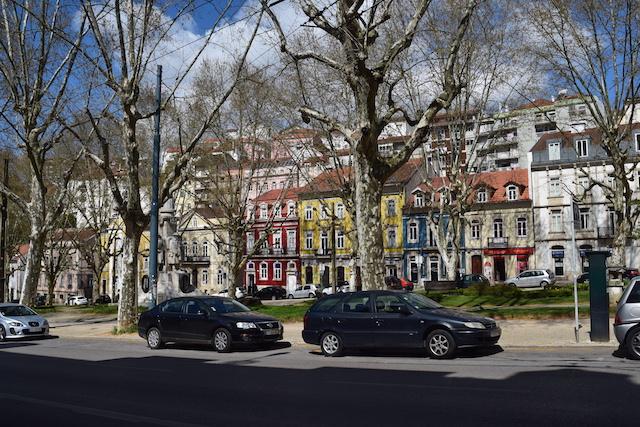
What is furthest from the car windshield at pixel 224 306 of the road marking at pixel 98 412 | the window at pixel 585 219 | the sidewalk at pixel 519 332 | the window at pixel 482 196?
the window at pixel 482 196

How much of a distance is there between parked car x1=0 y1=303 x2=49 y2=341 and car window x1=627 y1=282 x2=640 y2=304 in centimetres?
1844

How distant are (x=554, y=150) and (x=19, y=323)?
4796cm

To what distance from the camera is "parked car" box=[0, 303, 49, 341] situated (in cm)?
2081

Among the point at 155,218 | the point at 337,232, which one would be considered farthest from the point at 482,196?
the point at 155,218

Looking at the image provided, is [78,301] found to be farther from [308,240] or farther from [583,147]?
[583,147]

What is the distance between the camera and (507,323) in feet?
62.1

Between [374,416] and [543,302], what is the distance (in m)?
20.3

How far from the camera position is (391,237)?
63781 mm

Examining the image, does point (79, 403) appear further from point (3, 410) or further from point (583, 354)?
point (583, 354)

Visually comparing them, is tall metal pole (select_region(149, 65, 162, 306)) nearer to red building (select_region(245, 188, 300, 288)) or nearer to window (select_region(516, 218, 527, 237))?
window (select_region(516, 218, 527, 237))

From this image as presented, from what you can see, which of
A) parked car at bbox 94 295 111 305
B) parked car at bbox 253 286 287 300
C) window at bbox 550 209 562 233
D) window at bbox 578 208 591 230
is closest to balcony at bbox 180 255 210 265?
parked car at bbox 94 295 111 305

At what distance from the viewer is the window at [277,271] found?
70375 millimetres

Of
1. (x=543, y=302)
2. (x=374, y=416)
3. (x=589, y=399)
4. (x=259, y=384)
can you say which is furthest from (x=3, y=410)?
(x=543, y=302)

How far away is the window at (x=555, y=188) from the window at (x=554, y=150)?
2.08 meters
